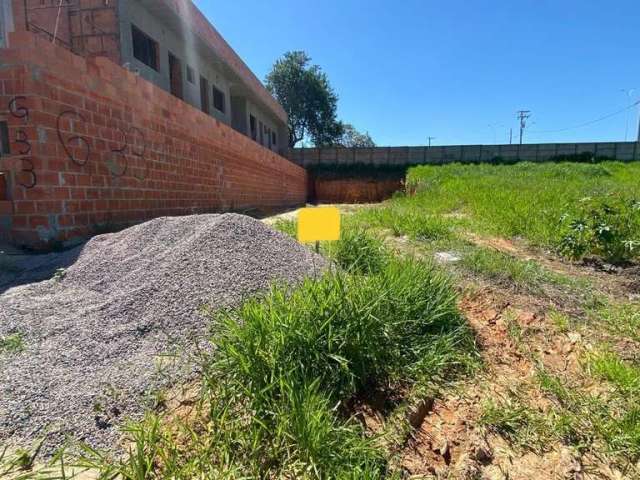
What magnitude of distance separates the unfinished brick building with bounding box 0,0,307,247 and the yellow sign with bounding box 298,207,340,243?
9.89ft

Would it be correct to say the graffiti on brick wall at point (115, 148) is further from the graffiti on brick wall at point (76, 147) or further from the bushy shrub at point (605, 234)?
the bushy shrub at point (605, 234)

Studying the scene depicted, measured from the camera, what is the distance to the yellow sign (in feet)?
6.79

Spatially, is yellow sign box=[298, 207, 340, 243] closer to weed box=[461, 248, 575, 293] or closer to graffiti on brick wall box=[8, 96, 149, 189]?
weed box=[461, 248, 575, 293]

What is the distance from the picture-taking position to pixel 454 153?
70.7 ft

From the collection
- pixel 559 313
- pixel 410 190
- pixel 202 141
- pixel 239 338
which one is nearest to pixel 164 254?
pixel 239 338

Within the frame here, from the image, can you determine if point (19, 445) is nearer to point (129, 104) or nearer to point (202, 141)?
point (129, 104)

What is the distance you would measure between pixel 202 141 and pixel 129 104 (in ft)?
7.46

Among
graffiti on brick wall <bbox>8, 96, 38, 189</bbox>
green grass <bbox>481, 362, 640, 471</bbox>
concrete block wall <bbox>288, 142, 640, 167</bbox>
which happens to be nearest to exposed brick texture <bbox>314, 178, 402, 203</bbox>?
concrete block wall <bbox>288, 142, 640, 167</bbox>

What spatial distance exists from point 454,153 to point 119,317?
2238 cm

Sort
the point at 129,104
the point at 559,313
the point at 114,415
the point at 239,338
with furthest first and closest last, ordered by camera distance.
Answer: the point at 129,104 < the point at 559,313 < the point at 239,338 < the point at 114,415

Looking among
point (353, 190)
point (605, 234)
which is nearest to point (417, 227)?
point (605, 234)

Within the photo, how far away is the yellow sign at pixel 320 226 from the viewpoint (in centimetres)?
207

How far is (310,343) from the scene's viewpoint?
153 cm

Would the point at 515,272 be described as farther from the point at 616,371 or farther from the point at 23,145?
the point at 23,145
